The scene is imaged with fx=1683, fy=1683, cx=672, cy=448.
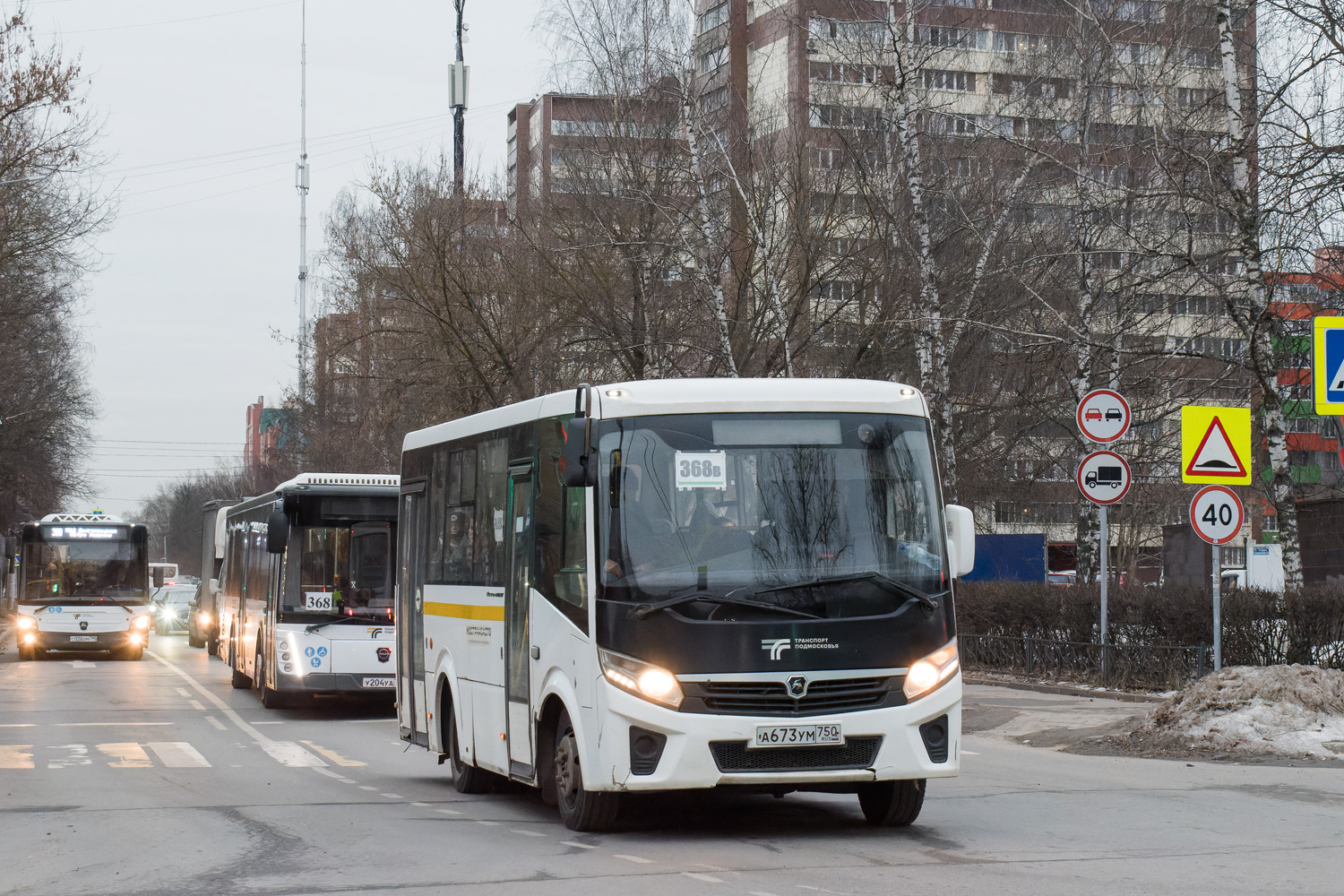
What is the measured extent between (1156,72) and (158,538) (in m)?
158

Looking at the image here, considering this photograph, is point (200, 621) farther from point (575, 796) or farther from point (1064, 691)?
point (575, 796)

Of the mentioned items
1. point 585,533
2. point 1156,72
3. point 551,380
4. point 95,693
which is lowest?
point 95,693

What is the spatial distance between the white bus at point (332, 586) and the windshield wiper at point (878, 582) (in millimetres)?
11780

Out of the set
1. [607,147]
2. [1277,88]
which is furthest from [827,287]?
[1277,88]

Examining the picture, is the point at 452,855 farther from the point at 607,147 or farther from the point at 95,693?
the point at 607,147

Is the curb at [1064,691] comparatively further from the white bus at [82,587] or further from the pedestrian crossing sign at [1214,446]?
the white bus at [82,587]

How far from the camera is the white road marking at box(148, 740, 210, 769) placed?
1480 centimetres

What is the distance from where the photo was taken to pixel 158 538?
553 ft

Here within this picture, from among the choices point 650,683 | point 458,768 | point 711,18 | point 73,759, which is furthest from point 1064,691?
point 711,18

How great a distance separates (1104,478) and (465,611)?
29.8ft

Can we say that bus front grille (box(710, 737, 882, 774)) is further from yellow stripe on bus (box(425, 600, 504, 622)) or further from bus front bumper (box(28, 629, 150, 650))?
bus front bumper (box(28, 629, 150, 650))

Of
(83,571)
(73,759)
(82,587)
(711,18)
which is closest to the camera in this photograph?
(73,759)

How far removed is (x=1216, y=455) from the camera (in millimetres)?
16344

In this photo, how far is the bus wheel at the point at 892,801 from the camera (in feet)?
32.7
